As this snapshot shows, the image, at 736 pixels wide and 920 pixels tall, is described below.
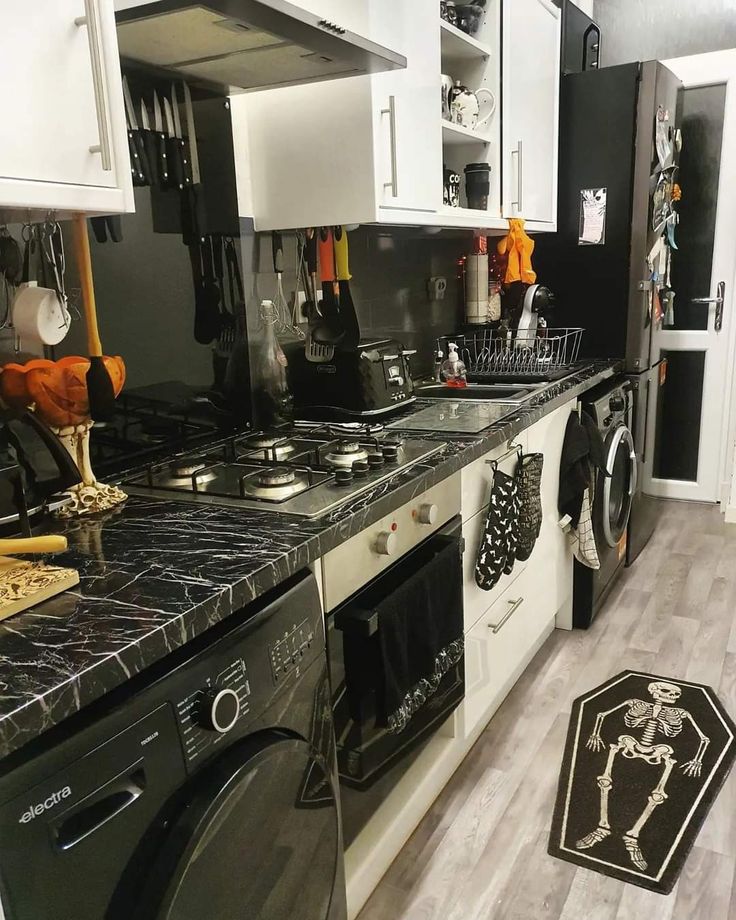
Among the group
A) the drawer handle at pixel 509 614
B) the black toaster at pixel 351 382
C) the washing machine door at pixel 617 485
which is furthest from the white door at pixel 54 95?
the washing machine door at pixel 617 485

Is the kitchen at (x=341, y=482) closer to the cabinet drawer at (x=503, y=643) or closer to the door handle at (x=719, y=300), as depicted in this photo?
the cabinet drawer at (x=503, y=643)

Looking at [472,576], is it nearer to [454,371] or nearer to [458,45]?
[454,371]

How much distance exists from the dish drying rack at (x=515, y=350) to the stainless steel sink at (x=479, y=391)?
17 cm

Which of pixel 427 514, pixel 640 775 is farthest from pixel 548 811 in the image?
pixel 427 514

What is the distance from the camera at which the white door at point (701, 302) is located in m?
3.68

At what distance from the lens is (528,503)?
6.78ft

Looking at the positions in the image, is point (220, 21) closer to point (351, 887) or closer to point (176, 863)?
point (176, 863)

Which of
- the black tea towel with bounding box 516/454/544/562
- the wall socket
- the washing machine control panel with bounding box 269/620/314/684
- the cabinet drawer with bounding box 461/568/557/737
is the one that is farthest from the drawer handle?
the wall socket

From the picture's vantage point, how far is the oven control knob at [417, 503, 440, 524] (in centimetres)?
156

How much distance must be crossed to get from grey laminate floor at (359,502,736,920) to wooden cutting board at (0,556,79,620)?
3.43ft

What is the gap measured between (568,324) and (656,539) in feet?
4.00

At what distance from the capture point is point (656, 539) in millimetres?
3650

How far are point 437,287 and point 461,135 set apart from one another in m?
0.63

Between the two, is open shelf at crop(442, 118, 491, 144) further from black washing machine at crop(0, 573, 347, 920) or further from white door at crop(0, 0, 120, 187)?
black washing machine at crop(0, 573, 347, 920)
